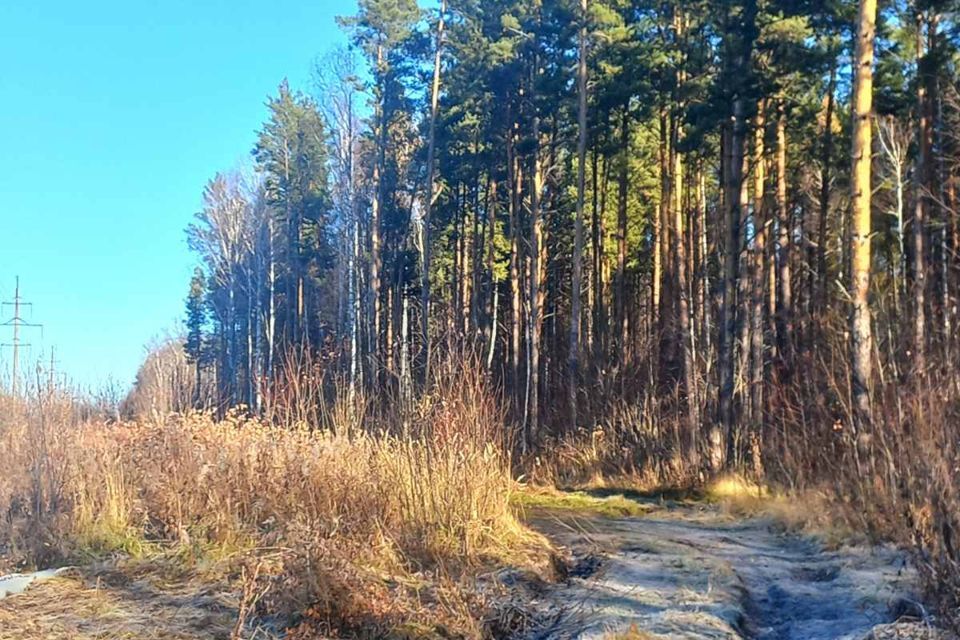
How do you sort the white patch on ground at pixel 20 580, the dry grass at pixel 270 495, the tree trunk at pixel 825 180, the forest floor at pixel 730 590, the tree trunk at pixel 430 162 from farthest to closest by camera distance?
the tree trunk at pixel 430 162
the tree trunk at pixel 825 180
the dry grass at pixel 270 495
the white patch on ground at pixel 20 580
the forest floor at pixel 730 590

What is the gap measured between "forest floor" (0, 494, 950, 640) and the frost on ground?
0.04 feet

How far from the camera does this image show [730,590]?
5.80 meters

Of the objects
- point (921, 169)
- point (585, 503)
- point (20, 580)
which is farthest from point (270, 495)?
point (921, 169)

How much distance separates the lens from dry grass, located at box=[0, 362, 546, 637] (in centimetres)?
620

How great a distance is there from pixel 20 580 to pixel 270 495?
6.32 ft

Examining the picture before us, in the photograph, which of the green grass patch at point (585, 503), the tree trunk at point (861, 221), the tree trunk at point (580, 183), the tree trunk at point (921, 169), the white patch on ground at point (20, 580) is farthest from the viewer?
the tree trunk at point (580, 183)

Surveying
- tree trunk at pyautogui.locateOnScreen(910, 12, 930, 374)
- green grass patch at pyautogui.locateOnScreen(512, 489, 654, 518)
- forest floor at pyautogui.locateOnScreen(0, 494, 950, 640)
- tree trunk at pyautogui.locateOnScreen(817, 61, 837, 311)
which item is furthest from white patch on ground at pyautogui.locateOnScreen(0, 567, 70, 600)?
tree trunk at pyautogui.locateOnScreen(817, 61, 837, 311)

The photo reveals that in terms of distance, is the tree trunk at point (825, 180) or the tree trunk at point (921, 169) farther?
the tree trunk at point (825, 180)

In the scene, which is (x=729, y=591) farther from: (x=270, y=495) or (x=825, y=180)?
(x=825, y=180)

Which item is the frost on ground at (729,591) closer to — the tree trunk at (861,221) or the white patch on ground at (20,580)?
the tree trunk at (861,221)

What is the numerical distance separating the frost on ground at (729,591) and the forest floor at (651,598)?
1cm

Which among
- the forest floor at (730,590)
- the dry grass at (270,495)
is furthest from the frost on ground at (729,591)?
the dry grass at (270,495)

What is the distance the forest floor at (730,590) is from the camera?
466 centimetres

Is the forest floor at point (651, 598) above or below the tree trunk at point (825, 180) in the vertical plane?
below
